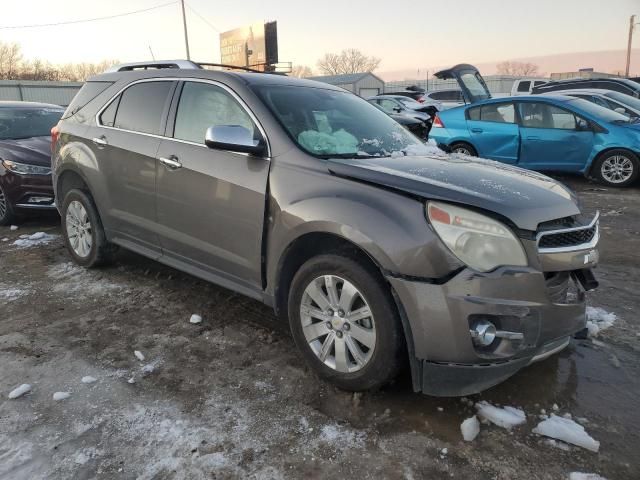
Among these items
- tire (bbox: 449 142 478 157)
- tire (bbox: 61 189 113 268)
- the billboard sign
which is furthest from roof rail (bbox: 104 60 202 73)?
the billboard sign

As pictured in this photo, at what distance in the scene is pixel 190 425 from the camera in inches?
101

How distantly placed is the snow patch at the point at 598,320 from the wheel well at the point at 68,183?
424cm

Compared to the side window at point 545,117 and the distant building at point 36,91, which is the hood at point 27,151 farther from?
the distant building at point 36,91

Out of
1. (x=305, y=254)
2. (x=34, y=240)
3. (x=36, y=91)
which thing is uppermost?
(x=36, y=91)

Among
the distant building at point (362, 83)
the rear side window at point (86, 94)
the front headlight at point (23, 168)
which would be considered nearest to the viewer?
the rear side window at point (86, 94)

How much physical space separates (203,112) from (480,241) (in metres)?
2.17

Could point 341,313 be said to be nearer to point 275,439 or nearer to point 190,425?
point 275,439

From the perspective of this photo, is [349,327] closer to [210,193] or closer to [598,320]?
[210,193]

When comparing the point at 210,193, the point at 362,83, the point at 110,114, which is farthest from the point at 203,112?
the point at 362,83

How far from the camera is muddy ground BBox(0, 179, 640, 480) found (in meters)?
2.28

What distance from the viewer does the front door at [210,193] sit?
3.15 metres

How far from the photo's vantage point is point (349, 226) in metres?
2.58

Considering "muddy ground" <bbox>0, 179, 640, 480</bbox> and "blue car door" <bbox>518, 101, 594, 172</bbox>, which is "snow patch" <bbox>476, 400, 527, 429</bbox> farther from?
"blue car door" <bbox>518, 101, 594, 172</bbox>

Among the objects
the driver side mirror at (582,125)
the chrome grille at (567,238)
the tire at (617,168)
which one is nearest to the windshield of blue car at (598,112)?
the driver side mirror at (582,125)
